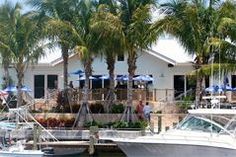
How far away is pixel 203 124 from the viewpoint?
84.5ft

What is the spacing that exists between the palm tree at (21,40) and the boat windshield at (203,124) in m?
17.1

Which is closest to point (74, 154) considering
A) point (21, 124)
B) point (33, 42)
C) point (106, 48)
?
point (21, 124)

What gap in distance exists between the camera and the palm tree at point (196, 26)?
3797 centimetres

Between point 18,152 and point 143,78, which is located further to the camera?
point 143,78

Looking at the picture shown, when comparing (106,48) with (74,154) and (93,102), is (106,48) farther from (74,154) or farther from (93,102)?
(74,154)

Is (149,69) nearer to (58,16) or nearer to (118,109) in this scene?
(118,109)

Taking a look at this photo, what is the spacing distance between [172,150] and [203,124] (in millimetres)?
1523

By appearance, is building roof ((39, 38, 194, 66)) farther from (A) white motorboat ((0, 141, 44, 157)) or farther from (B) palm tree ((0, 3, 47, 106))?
(A) white motorboat ((0, 141, 44, 157))

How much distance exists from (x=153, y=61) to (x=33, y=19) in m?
10.5

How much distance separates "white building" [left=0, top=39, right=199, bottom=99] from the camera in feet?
160

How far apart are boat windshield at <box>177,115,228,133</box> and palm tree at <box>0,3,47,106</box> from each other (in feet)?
56.2

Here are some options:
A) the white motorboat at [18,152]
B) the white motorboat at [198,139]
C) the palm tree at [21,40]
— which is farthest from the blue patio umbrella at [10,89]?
the white motorboat at [198,139]

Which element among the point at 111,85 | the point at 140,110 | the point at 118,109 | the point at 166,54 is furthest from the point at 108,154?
the point at 166,54

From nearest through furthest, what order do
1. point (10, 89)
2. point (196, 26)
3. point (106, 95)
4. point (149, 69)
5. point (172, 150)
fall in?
point (172, 150)
point (196, 26)
point (106, 95)
point (10, 89)
point (149, 69)
